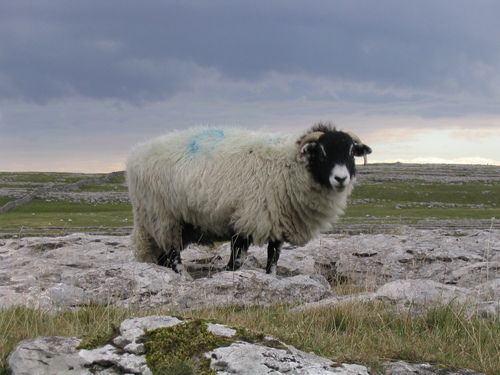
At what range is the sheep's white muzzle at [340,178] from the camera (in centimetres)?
1150

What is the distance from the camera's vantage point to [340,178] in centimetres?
1152

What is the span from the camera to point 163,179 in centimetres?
1284

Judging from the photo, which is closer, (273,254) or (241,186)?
(273,254)

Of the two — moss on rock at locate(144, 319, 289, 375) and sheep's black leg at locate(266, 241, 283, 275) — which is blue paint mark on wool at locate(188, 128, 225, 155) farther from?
moss on rock at locate(144, 319, 289, 375)

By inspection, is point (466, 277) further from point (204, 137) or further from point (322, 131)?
point (204, 137)

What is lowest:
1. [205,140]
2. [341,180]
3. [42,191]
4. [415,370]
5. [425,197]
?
[425,197]

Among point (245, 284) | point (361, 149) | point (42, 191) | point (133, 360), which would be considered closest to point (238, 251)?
point (245, 284)

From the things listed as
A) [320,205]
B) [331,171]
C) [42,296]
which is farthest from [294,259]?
[42,296]

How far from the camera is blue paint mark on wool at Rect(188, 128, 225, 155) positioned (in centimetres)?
1285

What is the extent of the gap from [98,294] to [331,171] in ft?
18.9

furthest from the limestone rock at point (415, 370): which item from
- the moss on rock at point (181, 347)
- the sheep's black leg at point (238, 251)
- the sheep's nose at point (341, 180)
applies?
the sheep's black leg at point (238, 251)

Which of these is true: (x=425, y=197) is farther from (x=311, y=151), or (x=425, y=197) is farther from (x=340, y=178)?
(x=340, y=178)

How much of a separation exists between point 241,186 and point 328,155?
83.7 inches

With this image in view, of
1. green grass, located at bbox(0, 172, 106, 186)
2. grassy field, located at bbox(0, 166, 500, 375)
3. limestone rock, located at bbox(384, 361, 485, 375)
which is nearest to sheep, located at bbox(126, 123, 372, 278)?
grassy field, located at bbox(0, 166, 500, 375)
